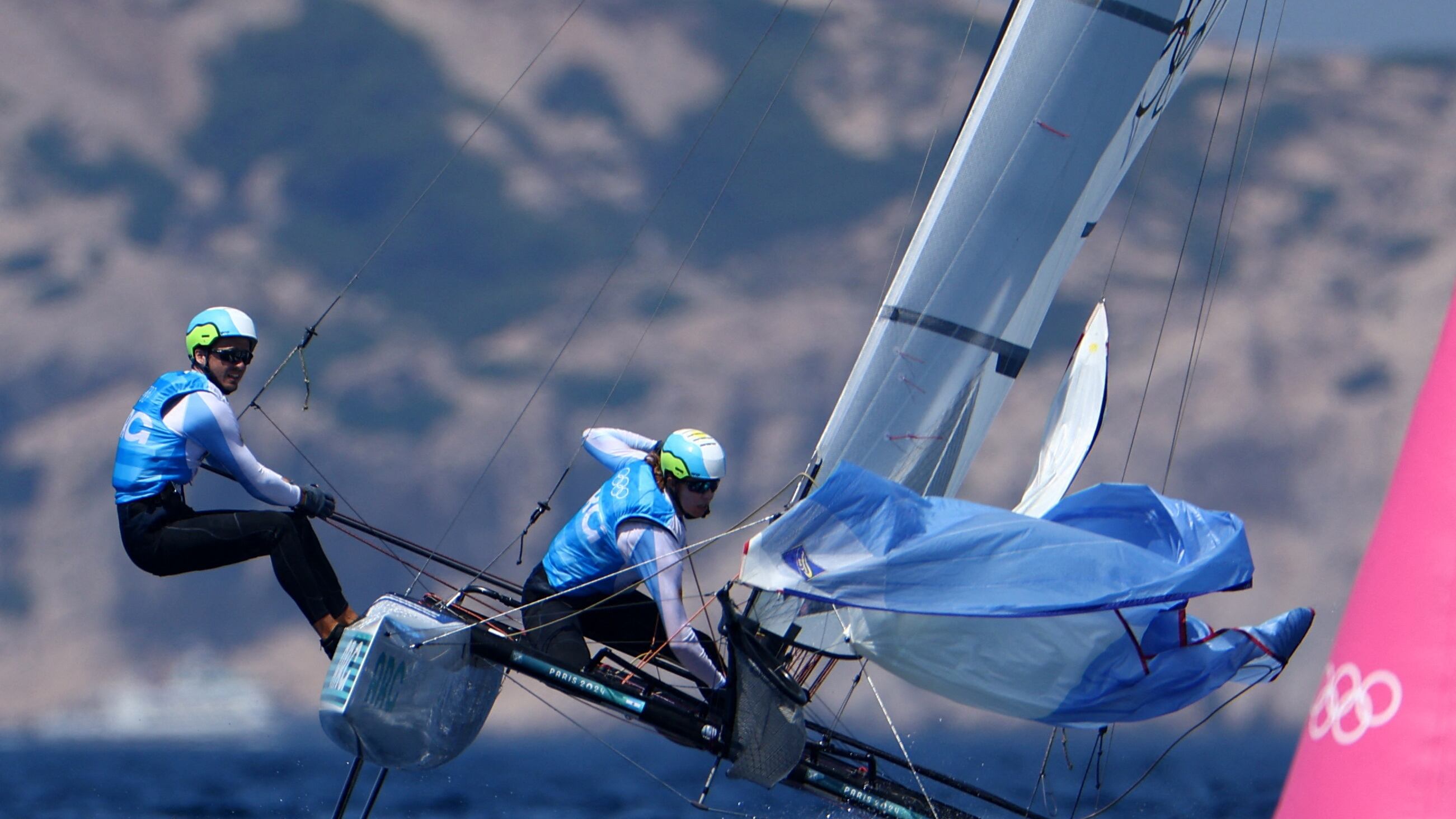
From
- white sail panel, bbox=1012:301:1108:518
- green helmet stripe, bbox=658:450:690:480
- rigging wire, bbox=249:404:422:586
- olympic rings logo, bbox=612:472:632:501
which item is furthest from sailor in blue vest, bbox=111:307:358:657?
white sail panel, bbox=1012:301:1108:518

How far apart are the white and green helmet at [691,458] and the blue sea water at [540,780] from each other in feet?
9.77

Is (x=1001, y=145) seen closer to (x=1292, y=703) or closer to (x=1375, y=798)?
(x=1375, y=798)

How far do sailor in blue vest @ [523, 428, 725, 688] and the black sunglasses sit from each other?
3.44 feet

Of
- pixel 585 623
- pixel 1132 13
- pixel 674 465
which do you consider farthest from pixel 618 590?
pixel 1132 13

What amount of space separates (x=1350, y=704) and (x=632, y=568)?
192 cm

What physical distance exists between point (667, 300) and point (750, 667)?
16051 mm

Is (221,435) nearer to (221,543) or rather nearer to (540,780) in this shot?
(221,543)

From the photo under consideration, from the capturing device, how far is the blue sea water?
30.3 ft

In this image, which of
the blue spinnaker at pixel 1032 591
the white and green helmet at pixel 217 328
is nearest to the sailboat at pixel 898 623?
the blue spinnaker at pixel 1032 591

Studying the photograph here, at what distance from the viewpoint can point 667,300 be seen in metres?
20.1

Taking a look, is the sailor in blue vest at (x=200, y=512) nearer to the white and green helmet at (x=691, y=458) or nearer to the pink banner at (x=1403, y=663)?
the white and green helmet at (x=691, y=458)

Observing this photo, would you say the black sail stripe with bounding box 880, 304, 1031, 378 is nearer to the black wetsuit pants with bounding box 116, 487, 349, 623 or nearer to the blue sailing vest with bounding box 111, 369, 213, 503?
the black wetsuit pants with bounding box 116, 487, 349, 623

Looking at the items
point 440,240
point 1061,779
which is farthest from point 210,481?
point 1061,779

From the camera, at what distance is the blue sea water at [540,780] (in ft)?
30.3
